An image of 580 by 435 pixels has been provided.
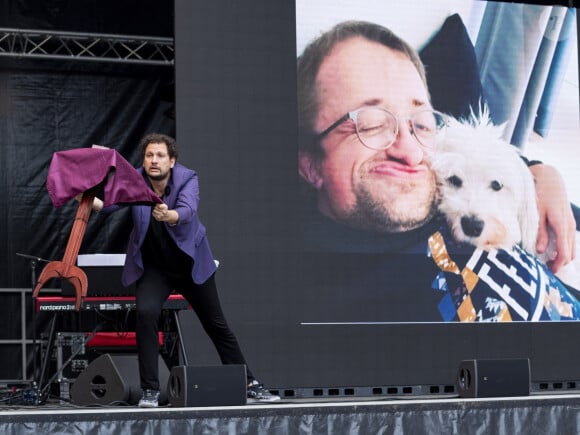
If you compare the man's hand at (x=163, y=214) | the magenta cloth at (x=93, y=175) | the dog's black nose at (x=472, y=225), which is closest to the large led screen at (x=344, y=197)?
the dog's black nose at (x=472, y=225)

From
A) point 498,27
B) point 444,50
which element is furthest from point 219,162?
point 498,27

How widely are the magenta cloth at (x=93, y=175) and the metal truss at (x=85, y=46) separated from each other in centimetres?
348

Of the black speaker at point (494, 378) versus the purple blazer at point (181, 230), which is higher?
the purple blazer at point (181, 230)

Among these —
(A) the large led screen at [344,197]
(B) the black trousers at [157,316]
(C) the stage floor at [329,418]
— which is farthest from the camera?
(A) the large led screen at [344,197]

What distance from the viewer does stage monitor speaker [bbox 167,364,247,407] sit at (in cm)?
407

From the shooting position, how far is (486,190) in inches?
286

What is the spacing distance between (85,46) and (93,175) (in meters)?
4.08

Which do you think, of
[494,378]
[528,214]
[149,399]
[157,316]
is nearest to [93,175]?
[157,316]

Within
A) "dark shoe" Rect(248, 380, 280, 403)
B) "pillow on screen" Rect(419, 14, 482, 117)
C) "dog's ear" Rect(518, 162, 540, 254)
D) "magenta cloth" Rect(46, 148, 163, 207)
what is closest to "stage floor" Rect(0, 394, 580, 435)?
"dark shoe" Rect(248, 380, 280, 403)

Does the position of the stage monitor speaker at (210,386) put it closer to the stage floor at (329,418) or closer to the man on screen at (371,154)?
the stage floor at (329,418)

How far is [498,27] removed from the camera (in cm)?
741

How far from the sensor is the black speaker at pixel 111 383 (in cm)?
477

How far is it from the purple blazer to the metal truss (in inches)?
135

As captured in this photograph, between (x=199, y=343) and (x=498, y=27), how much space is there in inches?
120
